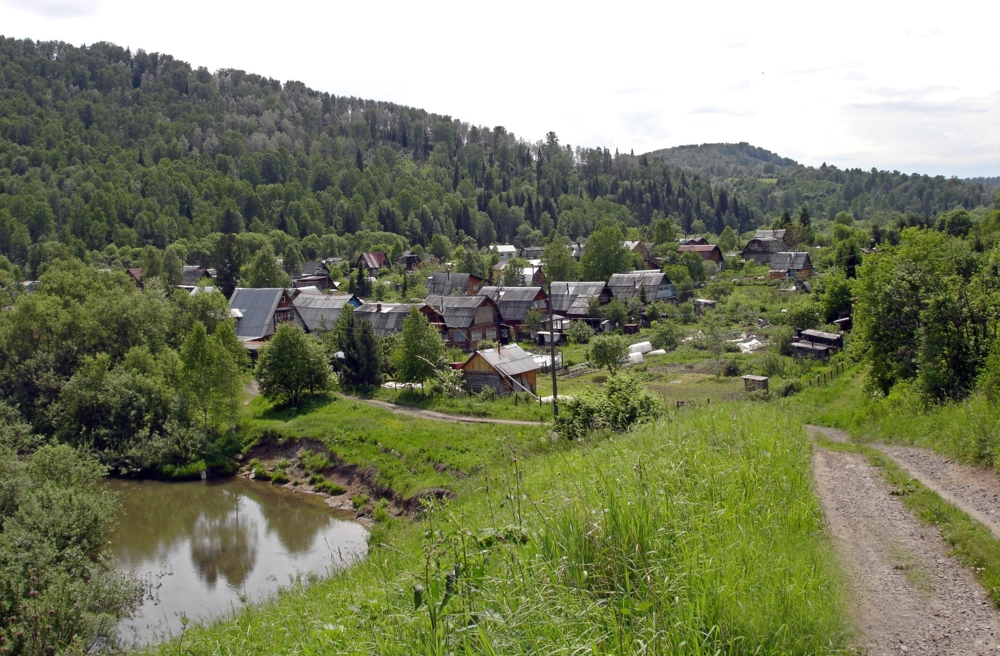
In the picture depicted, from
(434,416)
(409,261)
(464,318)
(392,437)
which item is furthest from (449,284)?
(392,437)

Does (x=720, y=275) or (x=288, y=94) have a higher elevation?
(x=288, y=94)

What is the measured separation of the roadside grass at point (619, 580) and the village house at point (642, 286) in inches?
1553

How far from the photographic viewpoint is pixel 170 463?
2208 centimetres

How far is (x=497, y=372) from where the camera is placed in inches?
990

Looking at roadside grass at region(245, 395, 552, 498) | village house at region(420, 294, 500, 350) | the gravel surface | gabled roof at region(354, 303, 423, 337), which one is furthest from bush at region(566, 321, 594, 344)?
the gravel surface

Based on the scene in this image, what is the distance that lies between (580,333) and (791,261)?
25084 mm

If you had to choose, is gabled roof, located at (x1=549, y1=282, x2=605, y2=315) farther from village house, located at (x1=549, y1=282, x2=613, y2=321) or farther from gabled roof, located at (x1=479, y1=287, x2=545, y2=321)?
gabled roof, located at (x1=479, y1=287, x2=545, y2=321)

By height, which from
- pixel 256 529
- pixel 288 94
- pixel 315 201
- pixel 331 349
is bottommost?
pixel 256 529

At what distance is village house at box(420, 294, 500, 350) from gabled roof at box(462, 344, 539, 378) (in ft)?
30.3

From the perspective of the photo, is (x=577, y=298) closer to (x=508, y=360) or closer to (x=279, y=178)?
(x=508, y=360)

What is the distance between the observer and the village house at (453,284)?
49.0 metres

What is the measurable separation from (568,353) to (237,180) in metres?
72.4

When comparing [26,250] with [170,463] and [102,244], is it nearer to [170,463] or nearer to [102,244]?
Result: [102,244]

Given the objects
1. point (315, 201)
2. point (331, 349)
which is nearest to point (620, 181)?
point (315, 201)
